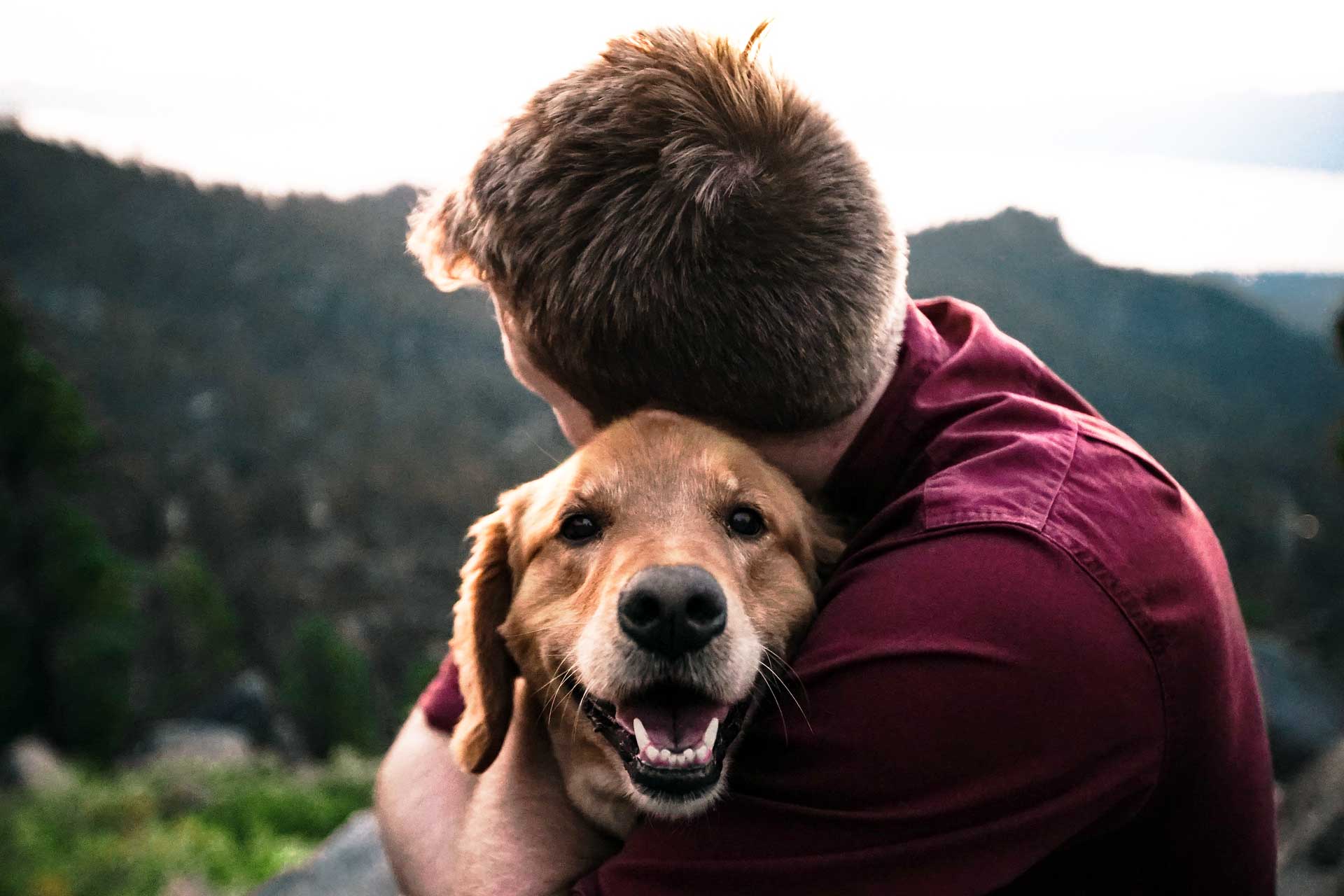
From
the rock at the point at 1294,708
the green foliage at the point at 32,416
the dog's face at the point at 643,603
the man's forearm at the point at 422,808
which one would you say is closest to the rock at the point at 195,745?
the green foliage at the point at 32,416

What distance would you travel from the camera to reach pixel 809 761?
1.89m

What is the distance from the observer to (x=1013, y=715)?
5.74 ft

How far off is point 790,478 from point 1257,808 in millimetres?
1437

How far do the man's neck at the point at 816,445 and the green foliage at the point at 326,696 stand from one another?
31.4m

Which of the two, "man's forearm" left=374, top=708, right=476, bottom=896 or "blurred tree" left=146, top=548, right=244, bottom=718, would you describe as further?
"blurred tree" left=146, top=548, right=244, bottom=718

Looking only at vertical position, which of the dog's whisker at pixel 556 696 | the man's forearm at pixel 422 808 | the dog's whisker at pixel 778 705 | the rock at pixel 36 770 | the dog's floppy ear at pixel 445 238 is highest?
the dog's floppy ear at pixel 445 238

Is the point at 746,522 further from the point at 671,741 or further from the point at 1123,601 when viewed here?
the point at 1123,601

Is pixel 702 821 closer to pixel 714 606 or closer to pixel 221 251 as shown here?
pixel 714 606

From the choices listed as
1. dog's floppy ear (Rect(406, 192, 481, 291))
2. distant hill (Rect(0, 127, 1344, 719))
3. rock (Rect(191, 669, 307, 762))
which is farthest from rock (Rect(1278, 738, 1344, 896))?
rock (Rect(191, 669, 307, 762))

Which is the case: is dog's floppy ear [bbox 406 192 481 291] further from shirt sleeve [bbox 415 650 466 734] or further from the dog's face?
shirt sleeve [bbox 415 650 466 734]

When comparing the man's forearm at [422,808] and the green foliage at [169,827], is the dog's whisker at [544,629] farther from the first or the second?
the green foliage at [169,827]

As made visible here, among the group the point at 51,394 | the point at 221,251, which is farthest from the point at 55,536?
the point at 221,251

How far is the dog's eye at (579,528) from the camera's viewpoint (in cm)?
266

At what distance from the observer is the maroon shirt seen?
1773 millimetres
